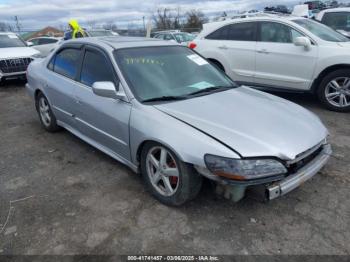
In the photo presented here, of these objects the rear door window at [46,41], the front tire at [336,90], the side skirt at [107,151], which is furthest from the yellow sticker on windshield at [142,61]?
the rear door window at [46,41]

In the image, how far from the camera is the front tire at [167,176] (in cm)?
281

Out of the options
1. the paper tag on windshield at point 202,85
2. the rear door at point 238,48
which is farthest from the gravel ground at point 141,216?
the rear door at point 238,48

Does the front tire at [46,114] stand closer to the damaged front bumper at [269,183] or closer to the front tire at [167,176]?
the front tire at [167,176]

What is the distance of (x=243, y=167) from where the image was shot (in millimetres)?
2490

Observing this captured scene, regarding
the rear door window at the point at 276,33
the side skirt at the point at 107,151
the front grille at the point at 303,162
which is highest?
the rear door window at the point at 276,33

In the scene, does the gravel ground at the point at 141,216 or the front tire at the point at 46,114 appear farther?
the front tire at the point at 46,114

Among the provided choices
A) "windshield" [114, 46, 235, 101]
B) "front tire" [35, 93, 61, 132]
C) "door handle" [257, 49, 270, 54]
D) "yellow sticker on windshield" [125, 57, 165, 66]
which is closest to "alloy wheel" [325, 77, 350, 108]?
"door handle" [257, 49, 270, 54]

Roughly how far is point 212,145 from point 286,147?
0.62 m

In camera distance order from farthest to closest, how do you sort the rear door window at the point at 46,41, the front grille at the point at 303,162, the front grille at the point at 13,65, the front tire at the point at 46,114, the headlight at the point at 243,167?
the rear door window at the point at 46,41
the front grille at the point at 13,65
the front tire at the point at 46,114
the front grille at the point at 303,162
the headlight at the point at 243,167

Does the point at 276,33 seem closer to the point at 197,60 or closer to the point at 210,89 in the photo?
the point at 197,60

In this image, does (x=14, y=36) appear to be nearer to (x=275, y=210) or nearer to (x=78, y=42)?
(x=78, y=42)

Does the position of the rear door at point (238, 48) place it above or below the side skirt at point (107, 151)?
above

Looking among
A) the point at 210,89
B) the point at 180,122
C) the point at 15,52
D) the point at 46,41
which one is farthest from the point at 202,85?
the point at 46,41

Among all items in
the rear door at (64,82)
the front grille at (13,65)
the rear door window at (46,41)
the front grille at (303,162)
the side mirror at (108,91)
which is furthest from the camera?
the rear door window at (46,41)
